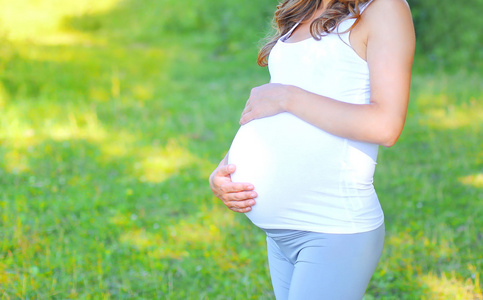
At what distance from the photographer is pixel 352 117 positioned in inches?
50.3

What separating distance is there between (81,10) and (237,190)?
50.1 ft

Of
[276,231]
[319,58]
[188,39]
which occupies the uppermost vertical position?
[319,58]

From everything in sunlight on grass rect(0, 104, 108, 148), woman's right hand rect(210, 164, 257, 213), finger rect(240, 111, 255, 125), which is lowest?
sunlight on grass rect(0, 104, 108, 148)

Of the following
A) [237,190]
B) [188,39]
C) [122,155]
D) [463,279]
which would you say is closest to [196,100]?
[122,155]

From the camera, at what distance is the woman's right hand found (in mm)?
1480

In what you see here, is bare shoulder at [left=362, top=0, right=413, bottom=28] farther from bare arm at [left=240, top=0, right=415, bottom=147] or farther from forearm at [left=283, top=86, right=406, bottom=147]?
forearm at [left=283, top=86, right=406, bottom=147]

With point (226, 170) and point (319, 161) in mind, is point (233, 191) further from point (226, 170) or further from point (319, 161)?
point (319, 161)

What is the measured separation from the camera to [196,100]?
678 cm

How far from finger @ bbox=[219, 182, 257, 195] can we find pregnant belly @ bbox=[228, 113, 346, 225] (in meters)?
0.02

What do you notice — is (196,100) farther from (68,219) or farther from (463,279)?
(463,279)

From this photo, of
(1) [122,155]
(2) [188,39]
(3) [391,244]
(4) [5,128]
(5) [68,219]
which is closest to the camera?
(3) [391,244]

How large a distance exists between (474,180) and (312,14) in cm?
288

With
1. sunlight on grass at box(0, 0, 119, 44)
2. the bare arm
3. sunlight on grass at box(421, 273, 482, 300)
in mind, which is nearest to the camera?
the bare arm

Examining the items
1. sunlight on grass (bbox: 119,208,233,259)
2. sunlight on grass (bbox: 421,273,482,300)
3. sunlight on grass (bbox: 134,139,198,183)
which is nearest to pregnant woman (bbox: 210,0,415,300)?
sunlight on grass (bbox: 421,273,482,300)
